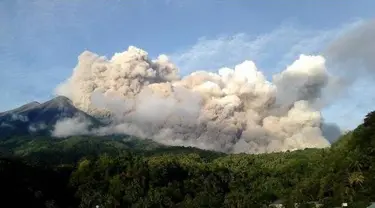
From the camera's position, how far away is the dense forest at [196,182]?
80.0m

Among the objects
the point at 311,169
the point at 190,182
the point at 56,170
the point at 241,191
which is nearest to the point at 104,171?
the point at 56,170

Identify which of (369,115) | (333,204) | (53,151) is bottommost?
(333,204)

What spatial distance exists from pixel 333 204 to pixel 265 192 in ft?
114

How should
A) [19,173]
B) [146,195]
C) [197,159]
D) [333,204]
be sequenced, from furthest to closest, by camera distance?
[197,159] → [146,195] → [19,173] → [333,204]

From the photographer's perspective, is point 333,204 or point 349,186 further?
point 349,186

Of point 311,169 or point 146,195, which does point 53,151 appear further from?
point 311,169

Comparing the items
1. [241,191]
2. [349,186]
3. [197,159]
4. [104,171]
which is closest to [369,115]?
[349,186]

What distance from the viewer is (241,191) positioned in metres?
114

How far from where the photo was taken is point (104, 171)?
11612cm

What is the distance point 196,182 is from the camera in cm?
11844

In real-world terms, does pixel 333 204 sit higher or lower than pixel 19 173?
lower

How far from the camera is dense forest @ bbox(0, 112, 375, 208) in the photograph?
262ft

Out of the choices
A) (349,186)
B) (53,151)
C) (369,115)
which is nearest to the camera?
(349,186)

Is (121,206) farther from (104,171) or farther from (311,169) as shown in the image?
(311,169)
